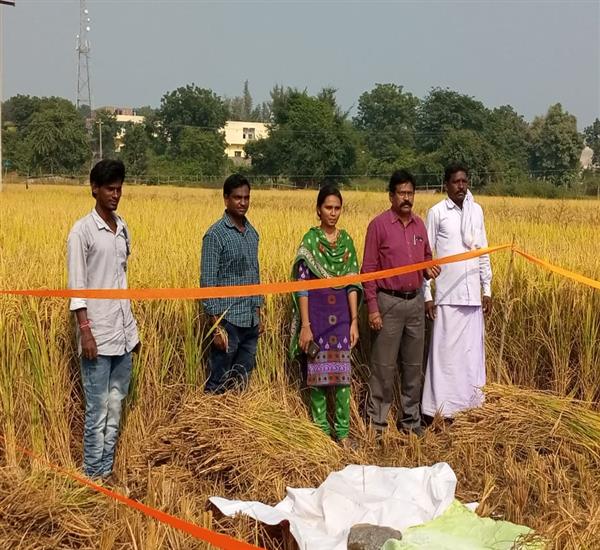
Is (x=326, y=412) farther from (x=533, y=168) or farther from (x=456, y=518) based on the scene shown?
(x=533, y=168)

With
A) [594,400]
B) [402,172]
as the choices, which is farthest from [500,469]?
[402,172]

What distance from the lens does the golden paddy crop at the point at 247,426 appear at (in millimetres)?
2893

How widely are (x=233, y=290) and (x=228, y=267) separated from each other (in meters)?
0.30

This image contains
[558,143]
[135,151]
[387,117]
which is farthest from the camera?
[387,117]

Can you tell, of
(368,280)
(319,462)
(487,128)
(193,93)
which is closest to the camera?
(319,462)

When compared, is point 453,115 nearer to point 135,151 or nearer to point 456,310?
point 135,151

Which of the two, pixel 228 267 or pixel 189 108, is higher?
pixel 189 108

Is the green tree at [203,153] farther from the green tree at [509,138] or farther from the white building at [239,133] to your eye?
the white building at [239,133]

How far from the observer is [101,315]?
10.7 feet

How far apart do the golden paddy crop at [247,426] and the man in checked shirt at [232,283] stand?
0.17 meters

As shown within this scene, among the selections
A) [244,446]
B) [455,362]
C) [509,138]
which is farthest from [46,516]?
[509,138]

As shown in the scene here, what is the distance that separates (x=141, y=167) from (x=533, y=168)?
104 feet

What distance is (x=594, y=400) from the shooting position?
428 centimetres

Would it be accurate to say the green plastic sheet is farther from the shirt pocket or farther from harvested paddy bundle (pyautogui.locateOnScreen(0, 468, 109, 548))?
the shirt pocket
